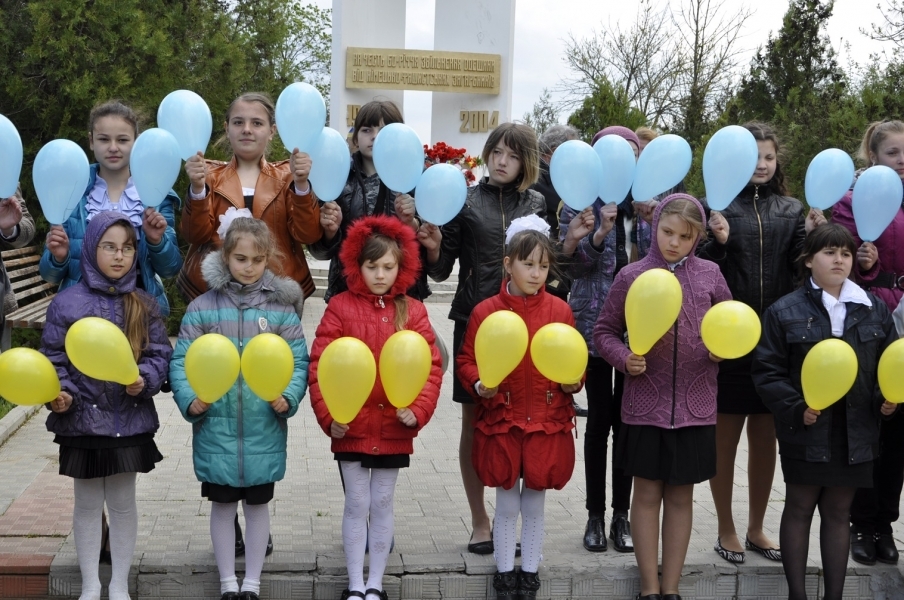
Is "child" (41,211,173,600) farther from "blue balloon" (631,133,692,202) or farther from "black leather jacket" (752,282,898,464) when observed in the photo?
"black leather jacket" (752,282,898,464)

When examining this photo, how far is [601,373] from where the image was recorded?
3.98 meters

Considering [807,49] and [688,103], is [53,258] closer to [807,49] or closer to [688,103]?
[807,49]

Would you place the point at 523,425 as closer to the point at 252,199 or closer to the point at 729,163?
the point at 729,163

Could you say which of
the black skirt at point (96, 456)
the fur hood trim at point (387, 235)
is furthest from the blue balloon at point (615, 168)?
the black skirt at point (96, 456)

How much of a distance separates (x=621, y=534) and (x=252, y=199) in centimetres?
206

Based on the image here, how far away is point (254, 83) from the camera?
19.5 metres

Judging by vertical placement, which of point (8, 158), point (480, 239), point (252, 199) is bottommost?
point (480, 239)

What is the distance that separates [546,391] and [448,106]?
526 inches

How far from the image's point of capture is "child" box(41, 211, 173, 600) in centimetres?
330

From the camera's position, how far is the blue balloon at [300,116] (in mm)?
3623

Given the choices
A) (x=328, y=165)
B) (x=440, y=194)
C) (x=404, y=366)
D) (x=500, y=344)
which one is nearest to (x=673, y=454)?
(x=500, y=344)

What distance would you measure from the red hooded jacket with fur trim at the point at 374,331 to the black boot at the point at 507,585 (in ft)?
2.05

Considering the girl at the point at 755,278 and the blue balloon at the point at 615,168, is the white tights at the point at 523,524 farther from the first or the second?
the blue balloon at the point at 615,168

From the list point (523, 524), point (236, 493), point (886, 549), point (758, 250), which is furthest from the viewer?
point (886, 549)
